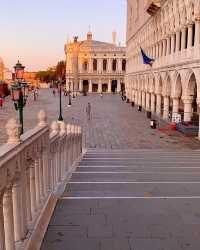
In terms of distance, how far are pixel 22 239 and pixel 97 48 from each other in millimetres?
101410

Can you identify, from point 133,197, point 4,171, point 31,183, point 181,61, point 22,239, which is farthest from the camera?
point 181,61

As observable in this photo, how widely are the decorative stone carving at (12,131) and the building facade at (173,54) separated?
59.7 ft

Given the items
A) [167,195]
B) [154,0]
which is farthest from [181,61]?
[167,195]

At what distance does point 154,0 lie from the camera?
107 feet

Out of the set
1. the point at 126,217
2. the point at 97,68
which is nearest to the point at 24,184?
the point at 126,217

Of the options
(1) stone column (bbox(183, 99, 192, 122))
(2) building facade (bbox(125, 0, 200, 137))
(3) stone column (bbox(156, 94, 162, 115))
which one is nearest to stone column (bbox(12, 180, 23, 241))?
(2) building facade (bbox(125, 0, 200, 137))

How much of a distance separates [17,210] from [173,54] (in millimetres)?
25711

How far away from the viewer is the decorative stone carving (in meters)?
3.29

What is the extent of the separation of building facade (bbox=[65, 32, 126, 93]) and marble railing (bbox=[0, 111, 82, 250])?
96.0 metres

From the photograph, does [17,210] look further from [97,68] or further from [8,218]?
[97,68]


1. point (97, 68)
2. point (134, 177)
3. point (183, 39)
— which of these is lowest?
point (134, 177)

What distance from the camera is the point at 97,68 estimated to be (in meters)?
101

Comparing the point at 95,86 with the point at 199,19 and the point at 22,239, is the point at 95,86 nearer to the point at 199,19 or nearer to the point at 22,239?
the point at 199,19

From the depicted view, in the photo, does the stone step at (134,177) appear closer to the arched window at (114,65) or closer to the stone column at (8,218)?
the stone column at (8,218)
